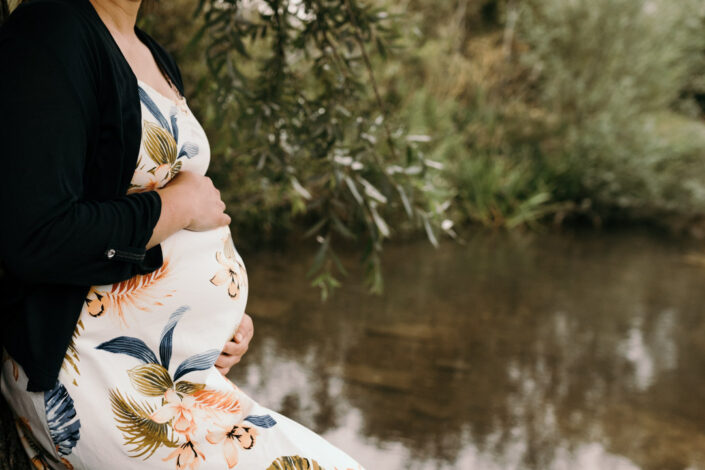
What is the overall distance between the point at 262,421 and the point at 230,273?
26cm

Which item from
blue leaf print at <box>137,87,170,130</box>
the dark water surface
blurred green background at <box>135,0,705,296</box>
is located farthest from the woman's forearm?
blurred green background at <box>135,0,705,296</box>

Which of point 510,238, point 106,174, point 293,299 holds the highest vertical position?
point 106,174

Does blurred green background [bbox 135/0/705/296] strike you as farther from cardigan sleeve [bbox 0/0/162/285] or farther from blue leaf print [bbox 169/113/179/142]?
cardigan sleeve [bbox 0/0/162/285]

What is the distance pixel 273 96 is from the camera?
257cm

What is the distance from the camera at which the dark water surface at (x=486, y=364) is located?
3.42 meters

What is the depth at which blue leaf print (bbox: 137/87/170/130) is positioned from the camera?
1028 mm

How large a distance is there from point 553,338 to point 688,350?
1065 millimetres

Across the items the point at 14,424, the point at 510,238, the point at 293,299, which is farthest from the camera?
the point at 510,238

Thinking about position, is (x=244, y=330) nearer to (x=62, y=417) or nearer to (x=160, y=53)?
(x=62, y=417)

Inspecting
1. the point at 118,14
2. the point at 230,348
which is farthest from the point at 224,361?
the point at 118,14

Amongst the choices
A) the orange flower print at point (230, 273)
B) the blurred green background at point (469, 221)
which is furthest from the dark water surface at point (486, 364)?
the orange flower print at point (230, 273)

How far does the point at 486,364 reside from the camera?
4.48 metres

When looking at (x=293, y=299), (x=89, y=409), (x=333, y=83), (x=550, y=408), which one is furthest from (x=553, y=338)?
(x=89, y=409)

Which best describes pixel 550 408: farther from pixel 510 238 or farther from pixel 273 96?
pixel 510 238
